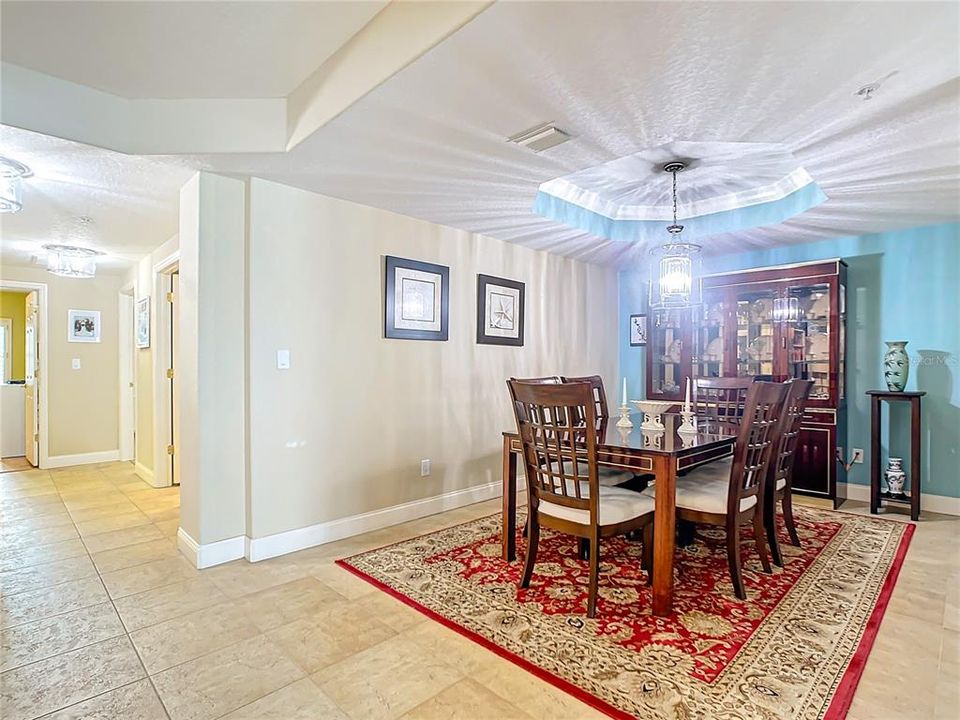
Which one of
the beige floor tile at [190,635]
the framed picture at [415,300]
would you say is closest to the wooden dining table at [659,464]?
the framed picture at [415,300]

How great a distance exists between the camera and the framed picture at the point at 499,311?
4191 millimetres

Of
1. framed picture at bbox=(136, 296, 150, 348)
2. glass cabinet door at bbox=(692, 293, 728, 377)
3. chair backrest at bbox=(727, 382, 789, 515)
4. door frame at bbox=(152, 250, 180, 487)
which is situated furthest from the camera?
framed picture at bbox=(136, 296, 150, 348)

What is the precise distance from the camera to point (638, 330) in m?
5.57

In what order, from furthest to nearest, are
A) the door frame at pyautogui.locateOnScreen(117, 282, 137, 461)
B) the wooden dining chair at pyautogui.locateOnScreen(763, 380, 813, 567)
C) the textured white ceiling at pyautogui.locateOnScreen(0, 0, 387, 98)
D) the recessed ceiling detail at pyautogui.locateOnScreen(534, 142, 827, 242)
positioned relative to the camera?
the door frame at pyautogui.locateOnScreen(117, 282, 137, 461)
the recessed ceiling detail at pyautogui.locateOnScreen(534, 142, 827, 242)
the wooden dining chair at pyautogui.locateOnScreen(763, 380, 813, 567)
the textured white ceiling at pyautogui.locateOnScreen(0, 0, 387, 98)

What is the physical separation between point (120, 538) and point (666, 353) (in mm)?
4816

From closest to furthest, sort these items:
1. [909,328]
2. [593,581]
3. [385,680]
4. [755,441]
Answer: [385,680] < [593,581] < [755,441] < [909,328]

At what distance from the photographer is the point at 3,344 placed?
7.15 metres

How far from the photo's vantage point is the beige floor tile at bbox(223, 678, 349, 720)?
5.32ft

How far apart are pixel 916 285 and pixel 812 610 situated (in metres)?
3.09

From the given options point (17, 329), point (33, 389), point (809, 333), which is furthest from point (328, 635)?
point (17, 329)

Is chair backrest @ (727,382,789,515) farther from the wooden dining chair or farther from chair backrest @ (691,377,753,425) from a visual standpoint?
chair backrest @ (691,377,753,425)

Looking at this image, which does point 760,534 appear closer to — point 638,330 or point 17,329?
point 638,330

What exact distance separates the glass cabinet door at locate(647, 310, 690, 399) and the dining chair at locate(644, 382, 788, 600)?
250 cm

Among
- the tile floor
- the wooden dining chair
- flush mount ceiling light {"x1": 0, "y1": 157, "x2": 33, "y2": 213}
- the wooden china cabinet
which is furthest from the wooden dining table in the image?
flush mount ceiling light {"x1": 0, "y1": 157, "x2": 33, "y2": 213}
